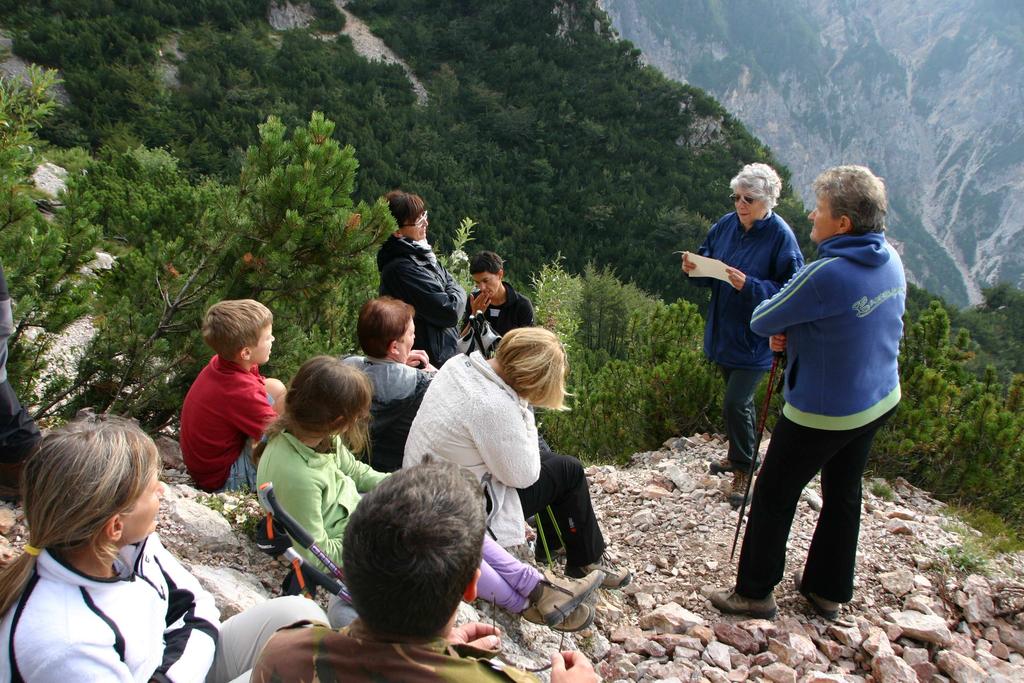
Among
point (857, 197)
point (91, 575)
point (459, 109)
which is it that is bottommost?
point (91, 575)

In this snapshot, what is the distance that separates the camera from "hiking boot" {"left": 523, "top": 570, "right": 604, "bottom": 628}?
215 cm

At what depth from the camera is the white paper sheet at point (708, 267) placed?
296 cm

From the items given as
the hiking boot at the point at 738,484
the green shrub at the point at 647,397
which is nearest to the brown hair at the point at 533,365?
the hiking boot at the point at 738,484

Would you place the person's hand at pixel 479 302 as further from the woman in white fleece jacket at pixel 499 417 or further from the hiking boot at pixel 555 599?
the hiking boot at pixel 555 599

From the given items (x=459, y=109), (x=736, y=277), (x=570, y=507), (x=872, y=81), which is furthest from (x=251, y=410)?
(x=872, y=81)

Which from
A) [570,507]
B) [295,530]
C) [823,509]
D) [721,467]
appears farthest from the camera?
[721,467]

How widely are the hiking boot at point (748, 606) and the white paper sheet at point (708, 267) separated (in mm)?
1364

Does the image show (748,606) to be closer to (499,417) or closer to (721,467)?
(721,467)

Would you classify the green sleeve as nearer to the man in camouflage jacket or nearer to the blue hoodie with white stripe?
the man in camouflage jacket

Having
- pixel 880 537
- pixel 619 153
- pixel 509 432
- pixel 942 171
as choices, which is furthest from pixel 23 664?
pixel 942 171

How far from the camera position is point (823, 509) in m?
2.46

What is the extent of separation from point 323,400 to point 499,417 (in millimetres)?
571

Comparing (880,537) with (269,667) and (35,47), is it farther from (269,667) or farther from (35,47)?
(35,47)

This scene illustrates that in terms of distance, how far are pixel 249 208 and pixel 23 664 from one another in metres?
2.63
